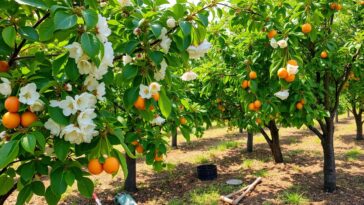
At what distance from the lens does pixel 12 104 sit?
5.50 feet

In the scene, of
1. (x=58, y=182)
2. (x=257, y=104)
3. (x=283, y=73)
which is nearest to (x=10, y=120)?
(x=58, y=182)

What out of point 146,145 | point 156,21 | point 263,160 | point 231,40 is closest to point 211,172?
point 263,160

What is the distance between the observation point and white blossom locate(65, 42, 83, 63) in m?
1.59

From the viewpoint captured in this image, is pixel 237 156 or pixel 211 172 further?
pixel 237 156

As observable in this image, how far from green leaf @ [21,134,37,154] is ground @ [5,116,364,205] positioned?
7186 mm

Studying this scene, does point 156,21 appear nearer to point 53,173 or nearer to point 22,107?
point 22,107

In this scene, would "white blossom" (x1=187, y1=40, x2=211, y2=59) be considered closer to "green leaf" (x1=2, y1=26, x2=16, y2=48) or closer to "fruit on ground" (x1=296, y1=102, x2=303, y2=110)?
"green leaf" (x1=2, y1=26, x2=16, y2=48)

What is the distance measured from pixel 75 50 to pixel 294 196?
7.47m

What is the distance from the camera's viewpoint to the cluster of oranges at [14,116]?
1.66m

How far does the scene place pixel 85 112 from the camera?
5.28 ft

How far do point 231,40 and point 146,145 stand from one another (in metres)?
5.79

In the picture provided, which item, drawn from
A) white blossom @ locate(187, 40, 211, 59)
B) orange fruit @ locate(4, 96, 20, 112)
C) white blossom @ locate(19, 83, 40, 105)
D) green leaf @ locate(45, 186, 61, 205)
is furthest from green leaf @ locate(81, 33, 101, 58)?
green leaf @ locate(45, 186, 61, 205)

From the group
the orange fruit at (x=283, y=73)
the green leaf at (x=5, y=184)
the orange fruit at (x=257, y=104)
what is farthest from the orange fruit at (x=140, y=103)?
the orange fruit at (x=257, y=104)

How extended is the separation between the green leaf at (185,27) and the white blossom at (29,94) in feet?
2.75
